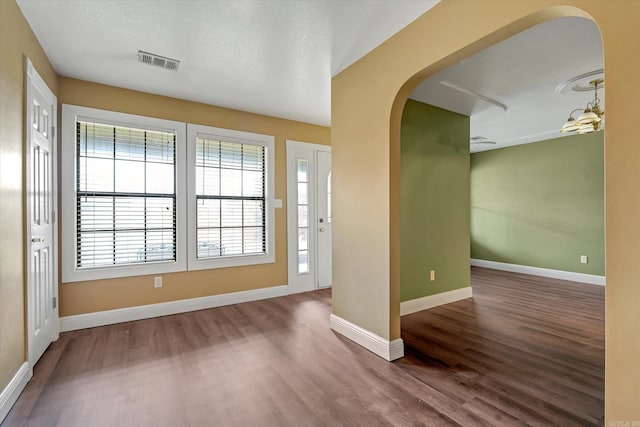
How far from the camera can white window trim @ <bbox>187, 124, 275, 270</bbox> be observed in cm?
379

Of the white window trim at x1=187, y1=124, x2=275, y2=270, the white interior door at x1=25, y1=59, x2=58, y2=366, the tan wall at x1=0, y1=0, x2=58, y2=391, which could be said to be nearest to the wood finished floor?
the white interior door at x1=25, y1=59, x2=58, y2=366

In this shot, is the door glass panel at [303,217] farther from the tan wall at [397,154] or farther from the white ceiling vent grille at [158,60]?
the white ceiling vent grille at [158,60]

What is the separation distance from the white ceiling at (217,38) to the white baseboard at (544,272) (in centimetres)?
507

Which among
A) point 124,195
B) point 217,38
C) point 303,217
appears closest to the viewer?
point 217,38

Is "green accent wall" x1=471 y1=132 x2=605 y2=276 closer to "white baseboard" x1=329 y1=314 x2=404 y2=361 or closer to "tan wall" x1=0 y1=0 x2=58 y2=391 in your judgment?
"white baseboard" x1=329 y1=314 x2=404 y2=361

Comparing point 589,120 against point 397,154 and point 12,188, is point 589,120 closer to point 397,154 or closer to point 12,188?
point 397,154

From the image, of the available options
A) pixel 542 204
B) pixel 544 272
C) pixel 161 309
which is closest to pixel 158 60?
pixel 161 309

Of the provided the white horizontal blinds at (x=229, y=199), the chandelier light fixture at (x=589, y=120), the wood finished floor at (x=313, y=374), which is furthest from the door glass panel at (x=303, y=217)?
→ the chandelier light fixture at (x=589, y=120)

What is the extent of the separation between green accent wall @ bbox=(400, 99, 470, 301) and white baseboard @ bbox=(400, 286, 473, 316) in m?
0.06

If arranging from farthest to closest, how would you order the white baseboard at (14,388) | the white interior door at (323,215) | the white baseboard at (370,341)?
the white interior door at (323,215), the white baseboard at (370,341), the white baseboard at (14,388)

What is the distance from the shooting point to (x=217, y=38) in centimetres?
245

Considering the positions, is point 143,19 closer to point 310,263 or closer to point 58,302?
point 58,302

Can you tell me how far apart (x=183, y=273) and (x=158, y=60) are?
236cm

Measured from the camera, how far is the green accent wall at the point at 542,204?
5.10m
